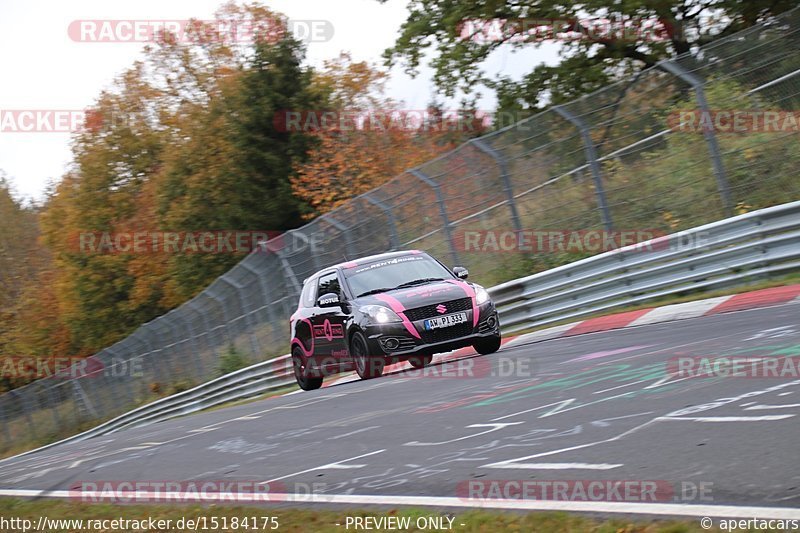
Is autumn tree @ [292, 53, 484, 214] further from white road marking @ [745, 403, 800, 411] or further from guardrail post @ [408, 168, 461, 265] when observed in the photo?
white road marking @ [745, 403, 800, 411]

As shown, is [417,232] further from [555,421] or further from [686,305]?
[555,421]

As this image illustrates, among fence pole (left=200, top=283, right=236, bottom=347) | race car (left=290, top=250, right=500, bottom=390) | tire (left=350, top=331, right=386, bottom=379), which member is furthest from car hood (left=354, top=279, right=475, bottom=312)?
fence pole (left=200, top=283, right=236, bottom=347)

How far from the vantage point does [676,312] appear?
43.7 feet

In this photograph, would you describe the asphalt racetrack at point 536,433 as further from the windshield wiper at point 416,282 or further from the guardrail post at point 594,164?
the guardrail post at point 594,164

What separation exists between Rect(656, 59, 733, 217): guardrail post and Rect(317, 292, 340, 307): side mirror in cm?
537

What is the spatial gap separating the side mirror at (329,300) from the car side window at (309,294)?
106 cm

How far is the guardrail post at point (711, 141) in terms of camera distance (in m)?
14.1

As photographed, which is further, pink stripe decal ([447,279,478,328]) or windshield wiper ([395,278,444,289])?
windshield wiper ([395,278,444,289])

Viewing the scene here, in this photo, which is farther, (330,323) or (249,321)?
(249,321)

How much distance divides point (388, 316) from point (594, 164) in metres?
4.22

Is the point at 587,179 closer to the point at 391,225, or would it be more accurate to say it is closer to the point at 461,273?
the point at 461,273

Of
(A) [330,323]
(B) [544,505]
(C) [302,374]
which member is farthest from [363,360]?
(B) [544,505]

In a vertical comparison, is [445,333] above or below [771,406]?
above

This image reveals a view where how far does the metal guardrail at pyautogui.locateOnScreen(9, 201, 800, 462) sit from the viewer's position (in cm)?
1344
